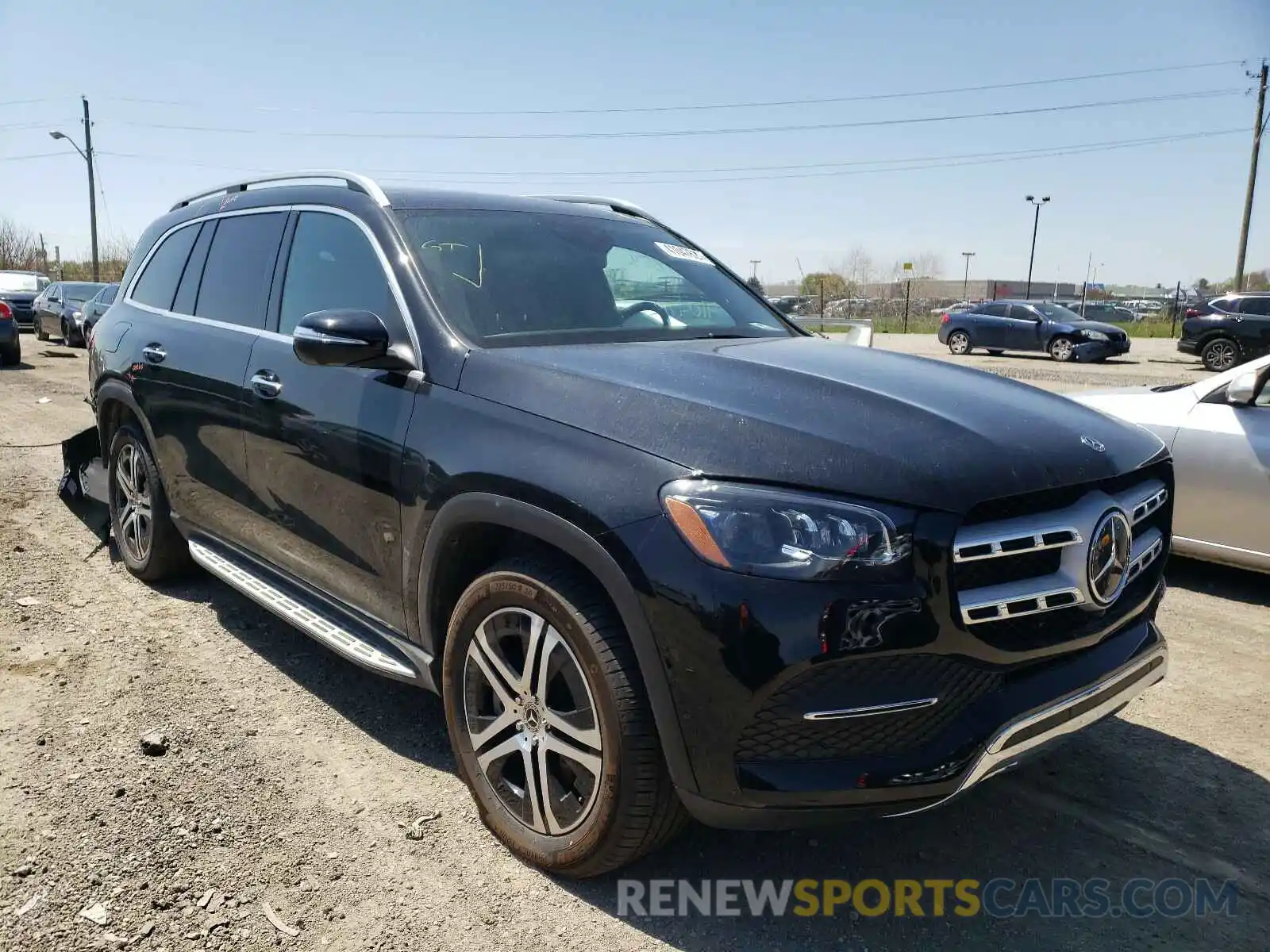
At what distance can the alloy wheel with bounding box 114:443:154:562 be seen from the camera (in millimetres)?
4836

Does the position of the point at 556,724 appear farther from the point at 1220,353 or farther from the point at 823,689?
the point at 1220,353

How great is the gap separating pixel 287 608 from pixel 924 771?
237 centimetres

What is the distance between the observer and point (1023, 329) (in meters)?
24.5

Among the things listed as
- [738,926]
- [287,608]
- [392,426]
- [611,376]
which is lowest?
[738,926]

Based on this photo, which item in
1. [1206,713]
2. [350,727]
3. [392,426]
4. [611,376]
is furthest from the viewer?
[1206,713]

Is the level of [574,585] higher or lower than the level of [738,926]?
higher

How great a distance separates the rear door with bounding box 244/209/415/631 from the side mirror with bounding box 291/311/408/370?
8 cm

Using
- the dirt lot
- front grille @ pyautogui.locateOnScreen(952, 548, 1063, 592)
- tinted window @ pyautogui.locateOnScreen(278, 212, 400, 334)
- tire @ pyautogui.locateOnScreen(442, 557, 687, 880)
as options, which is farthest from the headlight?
tinted window @ pyautogui.locateOnScreen(278, 212, 400, 334)

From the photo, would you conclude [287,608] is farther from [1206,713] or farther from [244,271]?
[1206,713]

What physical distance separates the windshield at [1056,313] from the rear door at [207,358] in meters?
23.5

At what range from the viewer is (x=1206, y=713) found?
374 centimetres

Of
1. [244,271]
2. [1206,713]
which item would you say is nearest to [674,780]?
[1206,713]

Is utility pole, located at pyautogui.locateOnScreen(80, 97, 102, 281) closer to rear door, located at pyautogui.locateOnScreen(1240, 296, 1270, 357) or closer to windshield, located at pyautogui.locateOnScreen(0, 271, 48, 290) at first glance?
windshield, located at pyautogui.locateOnScreen(0, 271, 48, 290)

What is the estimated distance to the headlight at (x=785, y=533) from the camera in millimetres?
2084
